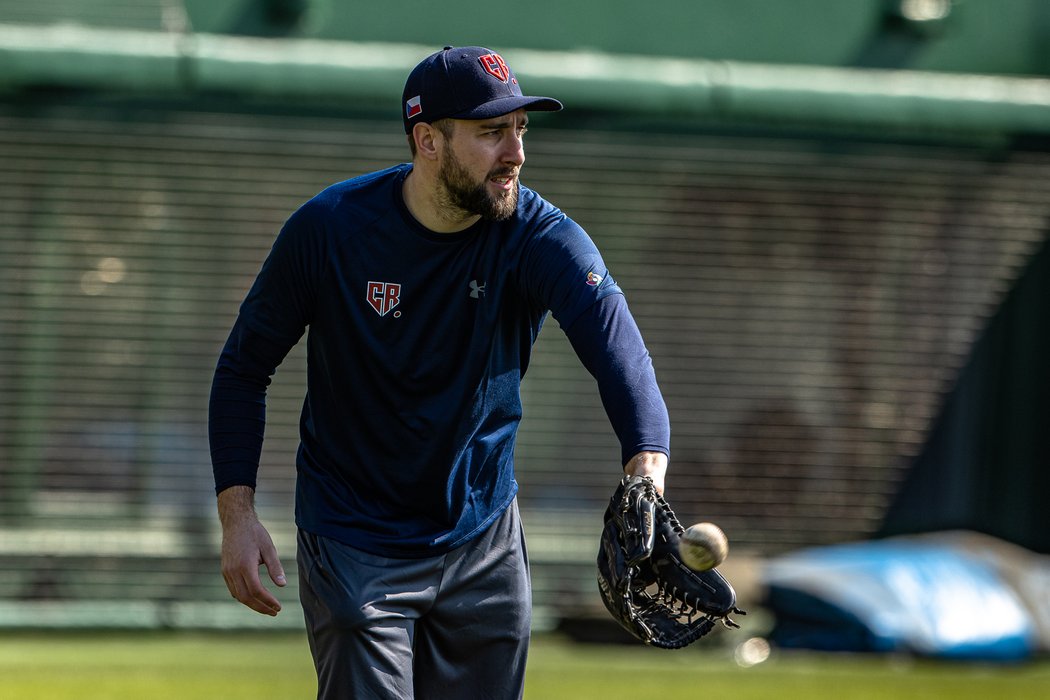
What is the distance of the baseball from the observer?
3.71 metres

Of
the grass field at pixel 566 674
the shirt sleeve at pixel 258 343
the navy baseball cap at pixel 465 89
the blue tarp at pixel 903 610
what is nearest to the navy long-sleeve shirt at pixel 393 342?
the shirt sleeve at pixel 258 343

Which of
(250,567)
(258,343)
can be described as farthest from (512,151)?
(250,567)

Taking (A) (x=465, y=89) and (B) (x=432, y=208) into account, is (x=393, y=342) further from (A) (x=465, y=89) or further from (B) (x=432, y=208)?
(A) (x=465, y=89)

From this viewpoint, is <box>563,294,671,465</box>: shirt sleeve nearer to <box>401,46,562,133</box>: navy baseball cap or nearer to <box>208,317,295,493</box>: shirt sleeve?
<box>401,46,562,133</box>: navy baseball cap

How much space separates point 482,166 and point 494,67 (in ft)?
0.88

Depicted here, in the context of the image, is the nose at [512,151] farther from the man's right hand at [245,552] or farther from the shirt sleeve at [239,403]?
the man's right hand at [245,552]

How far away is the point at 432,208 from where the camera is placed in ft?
14.0

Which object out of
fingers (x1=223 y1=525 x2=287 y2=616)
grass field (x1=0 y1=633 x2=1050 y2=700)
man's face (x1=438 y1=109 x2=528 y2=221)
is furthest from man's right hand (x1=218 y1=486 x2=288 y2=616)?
grass field (x1=0 y1=633 x2=1050 y2=700)

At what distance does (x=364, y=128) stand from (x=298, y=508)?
24.6 feet

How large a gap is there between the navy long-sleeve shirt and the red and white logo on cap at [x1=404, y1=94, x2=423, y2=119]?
0.20 meters

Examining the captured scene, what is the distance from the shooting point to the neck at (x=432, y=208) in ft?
13.9

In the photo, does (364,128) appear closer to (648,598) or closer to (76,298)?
(76,298)

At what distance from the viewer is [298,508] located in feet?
14.6

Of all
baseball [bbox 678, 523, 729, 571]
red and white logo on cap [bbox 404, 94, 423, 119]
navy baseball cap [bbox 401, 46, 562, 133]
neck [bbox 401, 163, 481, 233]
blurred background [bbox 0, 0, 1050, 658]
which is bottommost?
blurred background [bbox 0, 0, 1050, 658]
